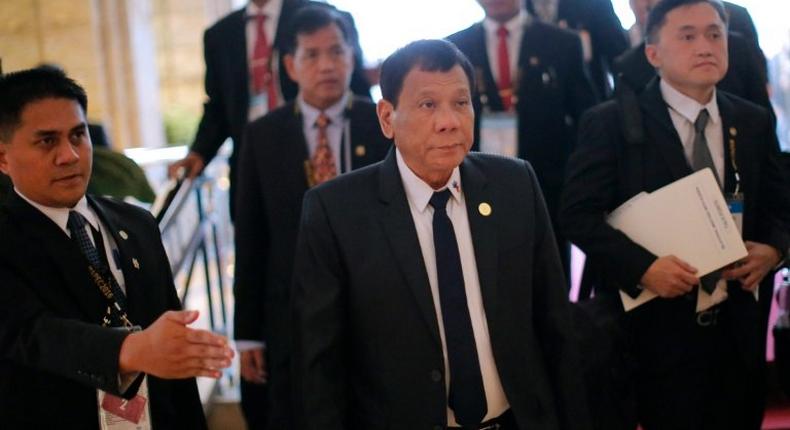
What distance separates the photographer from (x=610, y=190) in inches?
137

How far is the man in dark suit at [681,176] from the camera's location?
342 cm

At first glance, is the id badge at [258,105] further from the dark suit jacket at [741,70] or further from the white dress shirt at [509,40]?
the dark suit jacket at [741,70]

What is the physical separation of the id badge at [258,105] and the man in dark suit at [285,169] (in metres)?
0.80

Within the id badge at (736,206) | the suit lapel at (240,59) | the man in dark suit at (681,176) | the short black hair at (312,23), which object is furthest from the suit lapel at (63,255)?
the suit lapel at (240,59)

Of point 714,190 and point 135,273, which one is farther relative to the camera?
point 714,190

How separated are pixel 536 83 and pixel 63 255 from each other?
2.32 m

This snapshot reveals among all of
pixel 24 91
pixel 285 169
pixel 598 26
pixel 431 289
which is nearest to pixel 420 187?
pixel 431 289

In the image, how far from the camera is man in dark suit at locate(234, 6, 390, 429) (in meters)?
3.62

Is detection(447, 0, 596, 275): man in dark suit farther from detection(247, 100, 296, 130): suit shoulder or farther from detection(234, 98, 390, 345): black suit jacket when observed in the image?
detection(247, 100, 296, 130): suit shoulder

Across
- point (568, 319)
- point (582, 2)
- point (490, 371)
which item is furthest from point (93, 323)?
point (582, 2)

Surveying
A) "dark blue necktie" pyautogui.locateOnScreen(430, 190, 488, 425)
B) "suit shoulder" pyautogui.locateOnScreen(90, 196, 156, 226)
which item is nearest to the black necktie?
"dark blue necktie" pyautogui.locateOnScreen(430, 190, 488, 425)

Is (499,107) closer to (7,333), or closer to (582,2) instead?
(582,2)

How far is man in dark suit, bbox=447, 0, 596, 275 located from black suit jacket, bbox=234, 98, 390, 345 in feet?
2.44

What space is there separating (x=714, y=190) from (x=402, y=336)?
4.10 ft
